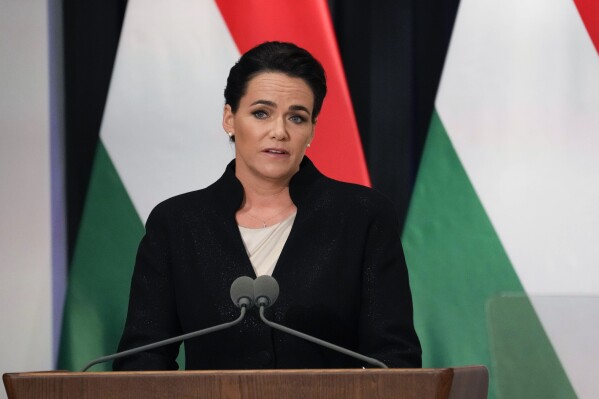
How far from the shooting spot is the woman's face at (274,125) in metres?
2.16

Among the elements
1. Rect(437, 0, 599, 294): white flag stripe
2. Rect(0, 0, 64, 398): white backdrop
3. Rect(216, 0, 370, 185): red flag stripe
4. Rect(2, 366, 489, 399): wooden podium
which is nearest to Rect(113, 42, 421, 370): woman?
Rect(2, 366, 489, 399): wooden podium

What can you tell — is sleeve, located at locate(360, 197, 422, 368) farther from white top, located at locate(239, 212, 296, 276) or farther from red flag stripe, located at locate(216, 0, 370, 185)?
red flag stripe, located at locate(216, 0, 370, 185)

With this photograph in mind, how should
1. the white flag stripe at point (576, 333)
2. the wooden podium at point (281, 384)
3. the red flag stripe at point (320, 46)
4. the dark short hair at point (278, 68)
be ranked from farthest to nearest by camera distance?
the red flag stripe at point (320, 46) → the white flag stripe at point (576, 333) → the dark short hair at point (278, 68) → the wooden podium at point (281, 384)

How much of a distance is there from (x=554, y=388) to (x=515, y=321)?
0.22 metres

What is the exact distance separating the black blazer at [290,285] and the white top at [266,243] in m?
0.04

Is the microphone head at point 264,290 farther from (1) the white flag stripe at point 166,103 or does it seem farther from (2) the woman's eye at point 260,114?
(1) the white flag stripe at point 166,103

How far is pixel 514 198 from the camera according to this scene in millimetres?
2988

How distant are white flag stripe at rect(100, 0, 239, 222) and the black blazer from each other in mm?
926

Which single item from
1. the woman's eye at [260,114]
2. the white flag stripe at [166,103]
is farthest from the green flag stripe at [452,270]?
the woman's eye at [260,114]

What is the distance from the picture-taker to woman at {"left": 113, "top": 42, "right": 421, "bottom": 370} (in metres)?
2.02

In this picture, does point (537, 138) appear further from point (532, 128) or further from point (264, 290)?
point (264, 290)

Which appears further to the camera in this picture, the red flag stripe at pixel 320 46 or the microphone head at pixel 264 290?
the red flag stripe at pixel 320 46

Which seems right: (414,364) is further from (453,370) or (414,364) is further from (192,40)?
(192,40)

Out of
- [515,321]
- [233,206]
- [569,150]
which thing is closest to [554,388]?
[515,321]
